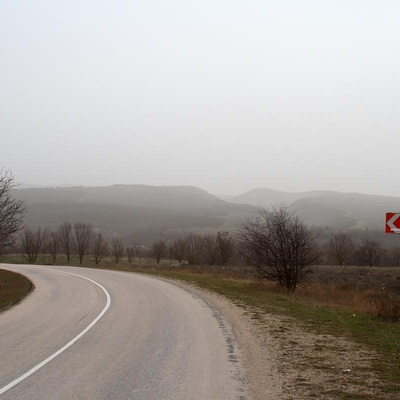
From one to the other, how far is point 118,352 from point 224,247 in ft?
153

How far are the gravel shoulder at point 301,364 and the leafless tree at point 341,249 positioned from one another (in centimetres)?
5480

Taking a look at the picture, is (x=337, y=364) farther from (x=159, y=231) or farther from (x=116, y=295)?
(x=159, y=231)

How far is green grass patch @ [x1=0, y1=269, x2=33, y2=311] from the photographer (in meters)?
17.1

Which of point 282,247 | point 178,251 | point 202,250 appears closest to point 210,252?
point 202,250

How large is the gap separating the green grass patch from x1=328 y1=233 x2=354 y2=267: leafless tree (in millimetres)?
47400

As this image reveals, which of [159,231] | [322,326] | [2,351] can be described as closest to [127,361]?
[2,351]

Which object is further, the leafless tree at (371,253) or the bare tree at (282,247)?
the leafless tree at (371,253)

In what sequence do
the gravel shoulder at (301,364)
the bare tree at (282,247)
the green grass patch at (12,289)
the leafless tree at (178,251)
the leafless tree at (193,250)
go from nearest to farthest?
the gravel shoulder at (301,364)
the green grass patch at (12,289)
the bare tree at (282,247)
the leafless tree at (193,250)
the leafless tree at (178,251)

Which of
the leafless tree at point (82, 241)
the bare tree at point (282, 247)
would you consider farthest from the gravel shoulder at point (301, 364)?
the leafless tree at point (82, 241)

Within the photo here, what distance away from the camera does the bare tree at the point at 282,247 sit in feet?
84.2

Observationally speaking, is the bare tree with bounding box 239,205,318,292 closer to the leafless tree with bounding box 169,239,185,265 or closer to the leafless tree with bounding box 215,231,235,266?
the leafless tree with bounding box 215,231,235,266

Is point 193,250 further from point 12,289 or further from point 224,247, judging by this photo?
point 12,289

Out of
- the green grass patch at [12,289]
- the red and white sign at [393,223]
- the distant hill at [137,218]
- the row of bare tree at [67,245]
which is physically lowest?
the green grass patch at [12,289]

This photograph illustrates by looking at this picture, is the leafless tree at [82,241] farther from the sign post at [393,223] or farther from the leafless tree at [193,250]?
the sign post at [393,223]
